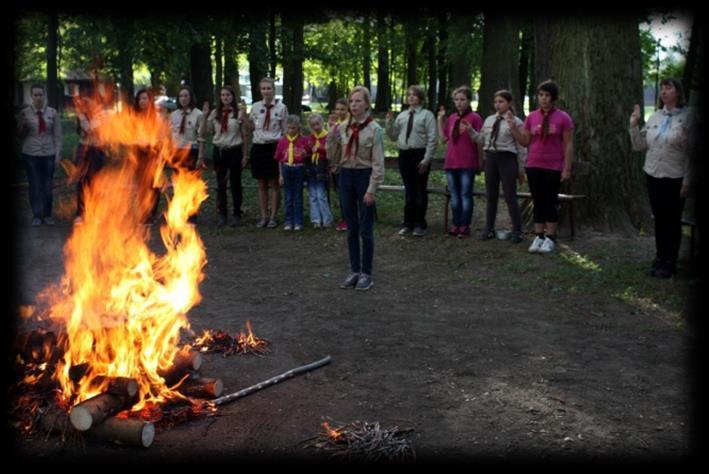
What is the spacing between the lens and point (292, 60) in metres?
26.7

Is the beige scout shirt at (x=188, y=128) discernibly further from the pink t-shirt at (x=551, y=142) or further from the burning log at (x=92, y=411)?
the burning log at (x=92, y=411)

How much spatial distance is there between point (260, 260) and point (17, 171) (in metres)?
8.45

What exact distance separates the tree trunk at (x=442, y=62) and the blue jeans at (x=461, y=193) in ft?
50.6

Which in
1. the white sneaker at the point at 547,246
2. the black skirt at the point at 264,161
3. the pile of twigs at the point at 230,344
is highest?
the black skirt at the point at 264,161

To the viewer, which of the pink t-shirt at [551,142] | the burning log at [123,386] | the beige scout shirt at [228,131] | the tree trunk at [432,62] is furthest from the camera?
the tree trunk at [432,62]

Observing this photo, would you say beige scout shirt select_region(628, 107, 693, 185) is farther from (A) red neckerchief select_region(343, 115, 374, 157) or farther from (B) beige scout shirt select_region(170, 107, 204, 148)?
(B) beige scout shirt select_region(170, 107, 204, 148)

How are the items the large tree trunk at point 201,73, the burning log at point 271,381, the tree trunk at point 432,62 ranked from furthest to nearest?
the tree trunk at point 432,62, the large tree trunk at point 201,73, the burning log at point 271,381

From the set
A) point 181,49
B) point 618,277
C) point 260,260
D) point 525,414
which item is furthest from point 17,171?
point 525,414

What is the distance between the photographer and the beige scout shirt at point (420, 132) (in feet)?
39.7

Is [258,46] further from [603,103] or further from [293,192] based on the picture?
[603,103]

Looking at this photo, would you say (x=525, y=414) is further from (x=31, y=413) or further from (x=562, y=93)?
(x=562, y=93)

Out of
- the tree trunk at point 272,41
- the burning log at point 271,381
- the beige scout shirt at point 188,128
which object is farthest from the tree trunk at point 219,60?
the burning log at point 271,381

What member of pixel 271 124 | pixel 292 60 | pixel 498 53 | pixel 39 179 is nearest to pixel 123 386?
pixel 271 124

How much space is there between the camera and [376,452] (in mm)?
4746
